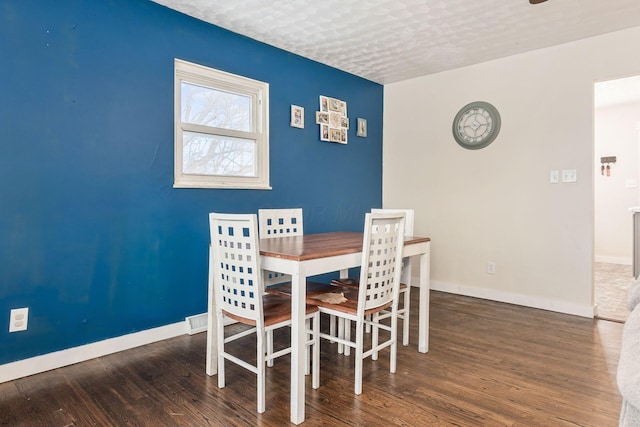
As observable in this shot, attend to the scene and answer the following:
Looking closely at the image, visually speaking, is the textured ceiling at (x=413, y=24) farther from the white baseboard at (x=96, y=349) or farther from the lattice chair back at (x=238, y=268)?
the white baseboard at (x=96, y=349)

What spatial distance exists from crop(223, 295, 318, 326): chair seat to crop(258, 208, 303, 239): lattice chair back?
67 cm

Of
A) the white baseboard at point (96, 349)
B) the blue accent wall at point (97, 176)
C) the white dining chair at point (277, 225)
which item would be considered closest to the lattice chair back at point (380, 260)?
the white dining chair at point (277, 225)

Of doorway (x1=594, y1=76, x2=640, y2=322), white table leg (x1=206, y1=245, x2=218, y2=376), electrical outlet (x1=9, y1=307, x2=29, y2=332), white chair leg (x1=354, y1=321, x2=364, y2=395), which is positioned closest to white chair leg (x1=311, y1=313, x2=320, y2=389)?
white chair leg (x1=354, y1=321, x2=364, y2=395)

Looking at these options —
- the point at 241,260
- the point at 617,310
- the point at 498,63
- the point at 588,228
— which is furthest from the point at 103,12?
the point at 617,310

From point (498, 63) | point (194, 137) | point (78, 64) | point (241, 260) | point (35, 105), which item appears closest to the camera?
point (241, 260)

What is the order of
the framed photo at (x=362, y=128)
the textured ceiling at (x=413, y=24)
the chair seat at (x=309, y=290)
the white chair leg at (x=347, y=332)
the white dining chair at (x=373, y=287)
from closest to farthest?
the white dining chair at (x=373, y=287) → the chair seat at (x=309, y=290) → the white chair leg at (x=347, y=332) → the textured ceiling at (x=413, y=24) → the framed photo at (x=362, y=128)

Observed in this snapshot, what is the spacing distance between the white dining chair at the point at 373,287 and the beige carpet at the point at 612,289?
199 cm

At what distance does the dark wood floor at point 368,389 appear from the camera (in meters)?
1.74

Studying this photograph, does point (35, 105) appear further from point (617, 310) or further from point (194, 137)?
point (617, 310)

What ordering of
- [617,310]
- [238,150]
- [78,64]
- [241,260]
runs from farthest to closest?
[617,310] < [238,150] < [78,64] < [241,260]

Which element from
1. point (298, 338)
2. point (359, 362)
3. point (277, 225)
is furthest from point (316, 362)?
point (277, 225)

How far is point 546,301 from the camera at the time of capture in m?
3.56

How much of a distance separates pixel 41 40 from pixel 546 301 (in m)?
4.34

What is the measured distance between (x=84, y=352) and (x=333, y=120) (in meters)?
2.97
